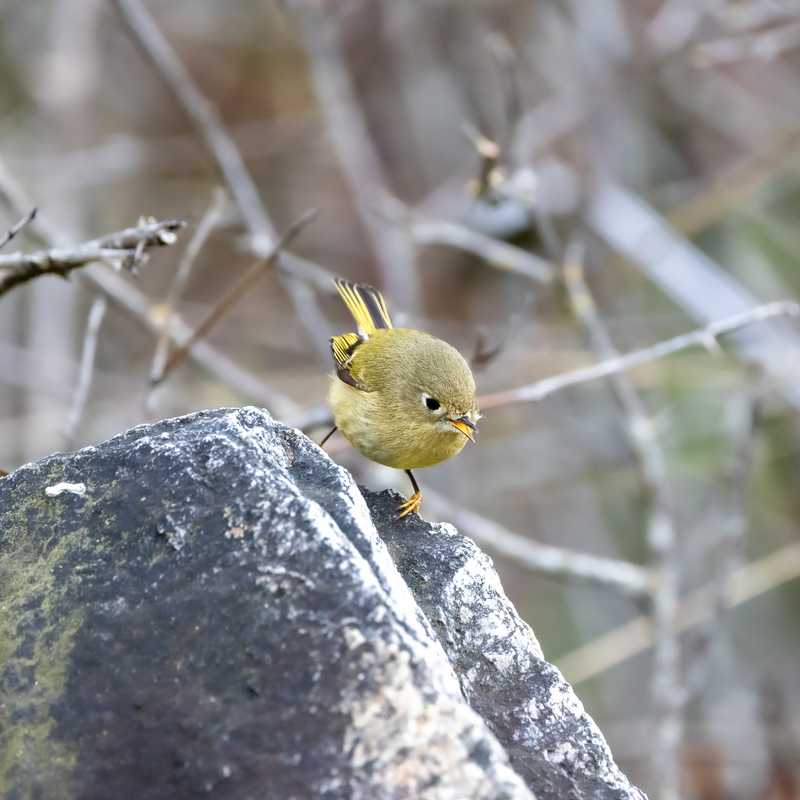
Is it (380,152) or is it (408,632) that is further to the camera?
(380,152)

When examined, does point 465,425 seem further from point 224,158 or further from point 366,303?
point 224,158

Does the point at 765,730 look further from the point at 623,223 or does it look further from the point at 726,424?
the point at 623,223

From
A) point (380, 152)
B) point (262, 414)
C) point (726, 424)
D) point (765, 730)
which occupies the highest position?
point (380, 152)

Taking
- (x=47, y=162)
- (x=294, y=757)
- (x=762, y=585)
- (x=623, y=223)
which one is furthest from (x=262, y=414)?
(x=47, y=162)

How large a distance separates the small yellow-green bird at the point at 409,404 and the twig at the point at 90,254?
1152 mm

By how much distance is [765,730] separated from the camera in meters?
6.96

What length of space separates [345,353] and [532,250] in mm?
4616

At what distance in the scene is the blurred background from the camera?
650cm

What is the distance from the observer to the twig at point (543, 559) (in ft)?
16.0

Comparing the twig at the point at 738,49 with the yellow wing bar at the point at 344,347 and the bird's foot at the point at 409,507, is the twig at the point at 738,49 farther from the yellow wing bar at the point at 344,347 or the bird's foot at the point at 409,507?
the bird's foot at the point at 409,507

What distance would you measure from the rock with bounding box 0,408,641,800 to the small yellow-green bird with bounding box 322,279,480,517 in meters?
1.36

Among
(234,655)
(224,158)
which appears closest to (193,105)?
(224,158)

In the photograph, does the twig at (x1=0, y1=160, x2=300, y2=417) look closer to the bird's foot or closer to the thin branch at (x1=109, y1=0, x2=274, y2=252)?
the thin branch at (x1=109, y1=0, x2=274, y2=252)

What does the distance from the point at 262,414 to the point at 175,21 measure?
7.56m
